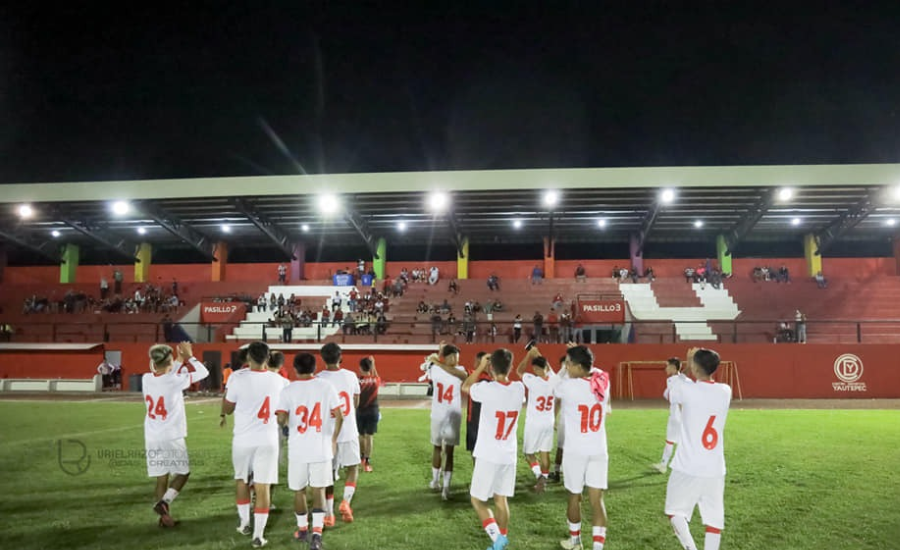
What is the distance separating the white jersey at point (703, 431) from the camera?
17.6ft

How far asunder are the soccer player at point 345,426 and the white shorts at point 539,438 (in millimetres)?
2737

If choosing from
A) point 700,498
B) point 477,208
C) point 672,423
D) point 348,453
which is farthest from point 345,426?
point 477,208

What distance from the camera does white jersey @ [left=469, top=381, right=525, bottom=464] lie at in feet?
18.9

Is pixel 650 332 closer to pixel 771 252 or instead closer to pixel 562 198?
pixel 562 198

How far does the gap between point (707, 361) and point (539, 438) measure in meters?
3.57

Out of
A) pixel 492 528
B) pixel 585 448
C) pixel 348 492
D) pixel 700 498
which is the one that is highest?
pixel 585 448

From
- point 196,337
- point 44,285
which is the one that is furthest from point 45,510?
point 44,285

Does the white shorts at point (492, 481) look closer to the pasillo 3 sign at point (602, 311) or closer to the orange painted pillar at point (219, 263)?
the pasillo 3 sign at point (602, 311)

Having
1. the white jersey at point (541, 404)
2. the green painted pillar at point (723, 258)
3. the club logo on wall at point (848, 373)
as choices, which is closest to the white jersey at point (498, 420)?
the white jersey at point (541, 404)

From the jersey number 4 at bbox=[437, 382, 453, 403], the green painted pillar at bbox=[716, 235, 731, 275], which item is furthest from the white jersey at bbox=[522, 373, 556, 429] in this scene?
the green painted pillar at bbox=[716, 235, 731, 275]

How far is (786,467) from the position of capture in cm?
991

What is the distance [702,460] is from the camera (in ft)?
17.6

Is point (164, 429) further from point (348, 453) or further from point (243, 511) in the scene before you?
point (348, 453)

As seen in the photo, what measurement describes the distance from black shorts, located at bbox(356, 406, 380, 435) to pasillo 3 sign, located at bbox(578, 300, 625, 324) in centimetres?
1941
